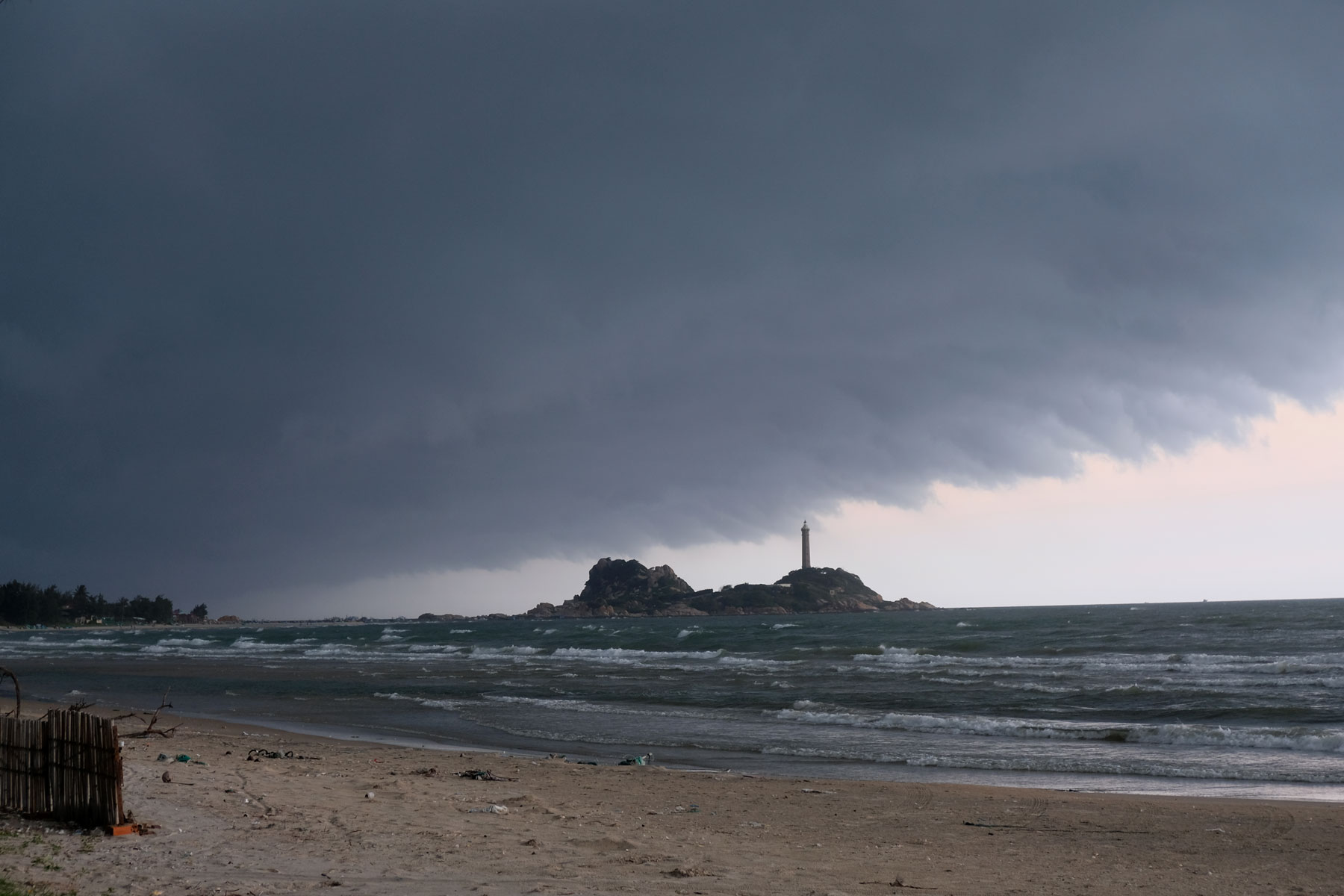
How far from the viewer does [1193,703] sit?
23.0 meters

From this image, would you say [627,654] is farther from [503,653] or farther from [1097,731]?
[1097,731]

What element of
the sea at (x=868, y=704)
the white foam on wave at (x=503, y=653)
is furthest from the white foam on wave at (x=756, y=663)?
the white foam on wave at (x=503, y=653)

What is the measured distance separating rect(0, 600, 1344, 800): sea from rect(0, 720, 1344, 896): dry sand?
2.67 m

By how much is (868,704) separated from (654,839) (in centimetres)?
1670

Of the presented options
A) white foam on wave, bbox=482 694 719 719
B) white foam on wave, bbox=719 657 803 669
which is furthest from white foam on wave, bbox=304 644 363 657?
white foam on wave, bbox=482 694 719 719

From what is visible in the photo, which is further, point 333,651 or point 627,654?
point 333,651

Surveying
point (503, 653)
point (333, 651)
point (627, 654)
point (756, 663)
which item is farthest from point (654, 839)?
point (333, 651)

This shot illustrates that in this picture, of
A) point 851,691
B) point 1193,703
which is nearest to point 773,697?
point 851,691

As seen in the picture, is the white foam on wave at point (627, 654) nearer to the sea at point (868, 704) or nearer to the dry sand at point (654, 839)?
the sea at point (868, 704)

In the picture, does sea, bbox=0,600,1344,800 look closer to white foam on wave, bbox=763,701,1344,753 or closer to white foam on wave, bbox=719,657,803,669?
white foam on wave, bbox=763,701,1344,753

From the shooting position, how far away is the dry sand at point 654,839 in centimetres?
765

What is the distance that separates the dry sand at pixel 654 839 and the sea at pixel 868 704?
267 cm

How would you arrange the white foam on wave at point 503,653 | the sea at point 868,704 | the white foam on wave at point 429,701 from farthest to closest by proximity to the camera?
the white foam on wave at point 503,653
the white foam on wave at point 429,701
the sea at point 868,704

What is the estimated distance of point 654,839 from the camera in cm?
973
